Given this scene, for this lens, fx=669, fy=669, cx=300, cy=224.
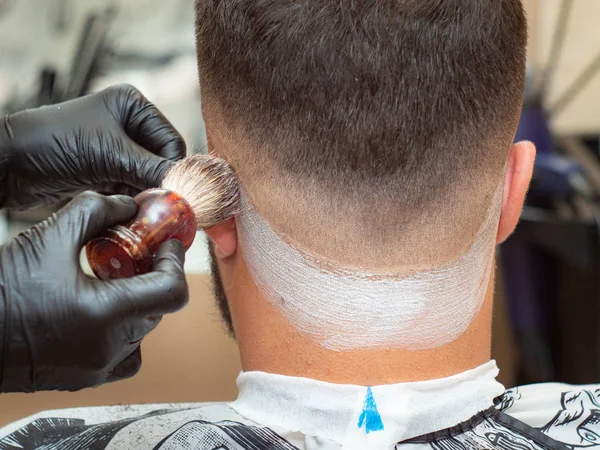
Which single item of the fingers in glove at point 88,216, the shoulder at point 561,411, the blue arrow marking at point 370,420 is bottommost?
the shoulder at point 561,411

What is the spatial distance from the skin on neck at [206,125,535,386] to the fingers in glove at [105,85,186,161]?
24cm

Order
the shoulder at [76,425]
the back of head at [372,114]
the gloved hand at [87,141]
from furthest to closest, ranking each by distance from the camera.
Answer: the gloved hand at [87,141], the shoulder at [76,425], the back of head at [372,114]

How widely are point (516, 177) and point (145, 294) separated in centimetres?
74

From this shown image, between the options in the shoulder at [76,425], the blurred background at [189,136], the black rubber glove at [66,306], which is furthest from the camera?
the blurred background at [189,136]

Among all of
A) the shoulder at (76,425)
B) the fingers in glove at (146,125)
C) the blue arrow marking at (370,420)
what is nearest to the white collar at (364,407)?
the blue arrow marking at (370,420)

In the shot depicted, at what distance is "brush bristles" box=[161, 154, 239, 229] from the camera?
1.21 m

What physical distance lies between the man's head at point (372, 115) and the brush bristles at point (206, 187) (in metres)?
0.04

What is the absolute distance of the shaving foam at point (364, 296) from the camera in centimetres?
117

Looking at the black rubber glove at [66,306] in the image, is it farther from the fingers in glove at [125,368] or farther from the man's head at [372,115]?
the man's head at [372,115]

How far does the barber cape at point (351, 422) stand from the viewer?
115 centimetres

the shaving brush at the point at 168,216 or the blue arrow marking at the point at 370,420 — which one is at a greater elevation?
the shaving brush at the point at 168,216

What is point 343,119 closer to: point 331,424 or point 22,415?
point 331,424

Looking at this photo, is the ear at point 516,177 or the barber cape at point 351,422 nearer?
the barber cape at point 351,422

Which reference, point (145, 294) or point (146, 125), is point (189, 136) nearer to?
point (146, 125)
